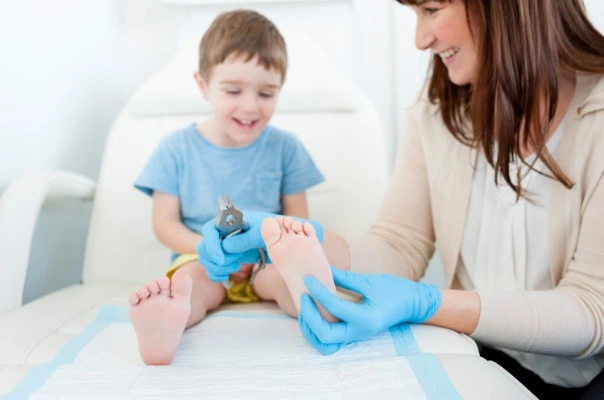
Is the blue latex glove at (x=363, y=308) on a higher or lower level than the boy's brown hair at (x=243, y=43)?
lower

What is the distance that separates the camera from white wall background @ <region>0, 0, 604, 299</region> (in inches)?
53.2

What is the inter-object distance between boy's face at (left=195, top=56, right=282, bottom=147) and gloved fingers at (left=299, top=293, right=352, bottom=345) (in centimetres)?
50

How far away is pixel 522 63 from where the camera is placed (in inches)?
37.9

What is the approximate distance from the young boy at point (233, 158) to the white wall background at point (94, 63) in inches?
11.6

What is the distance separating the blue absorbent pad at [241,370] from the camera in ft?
2.32

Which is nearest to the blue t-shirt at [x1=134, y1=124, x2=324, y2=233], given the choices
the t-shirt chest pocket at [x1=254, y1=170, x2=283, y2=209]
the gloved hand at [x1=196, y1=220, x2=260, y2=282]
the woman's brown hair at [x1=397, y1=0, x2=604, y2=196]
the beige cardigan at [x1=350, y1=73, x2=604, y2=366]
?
the t-shirt chest pocket at [x1=254, y1=170, x2=283, y2=209]

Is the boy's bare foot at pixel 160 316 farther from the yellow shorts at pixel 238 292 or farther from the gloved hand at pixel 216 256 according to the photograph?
the yellow shorts at pixel 238 292

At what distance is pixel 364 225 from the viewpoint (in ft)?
4.64

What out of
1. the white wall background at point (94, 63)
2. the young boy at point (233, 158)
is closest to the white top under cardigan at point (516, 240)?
the young boy at point (233, 158)

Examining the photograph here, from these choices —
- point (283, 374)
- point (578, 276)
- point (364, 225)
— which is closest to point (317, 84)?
point (364, 225)

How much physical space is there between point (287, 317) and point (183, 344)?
7.3 inches

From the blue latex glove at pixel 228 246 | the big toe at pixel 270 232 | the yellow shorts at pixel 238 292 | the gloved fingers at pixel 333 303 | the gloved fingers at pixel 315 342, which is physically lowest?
the yellow shorts at pixel 238 292

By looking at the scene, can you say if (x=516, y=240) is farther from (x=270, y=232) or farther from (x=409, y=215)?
(x=270, y=232)

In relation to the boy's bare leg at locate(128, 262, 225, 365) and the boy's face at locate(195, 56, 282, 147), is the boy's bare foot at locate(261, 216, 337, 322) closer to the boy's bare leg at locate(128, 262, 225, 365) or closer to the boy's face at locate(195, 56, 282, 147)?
the boy's bare leg at locate(128, 262, 225, 365)
